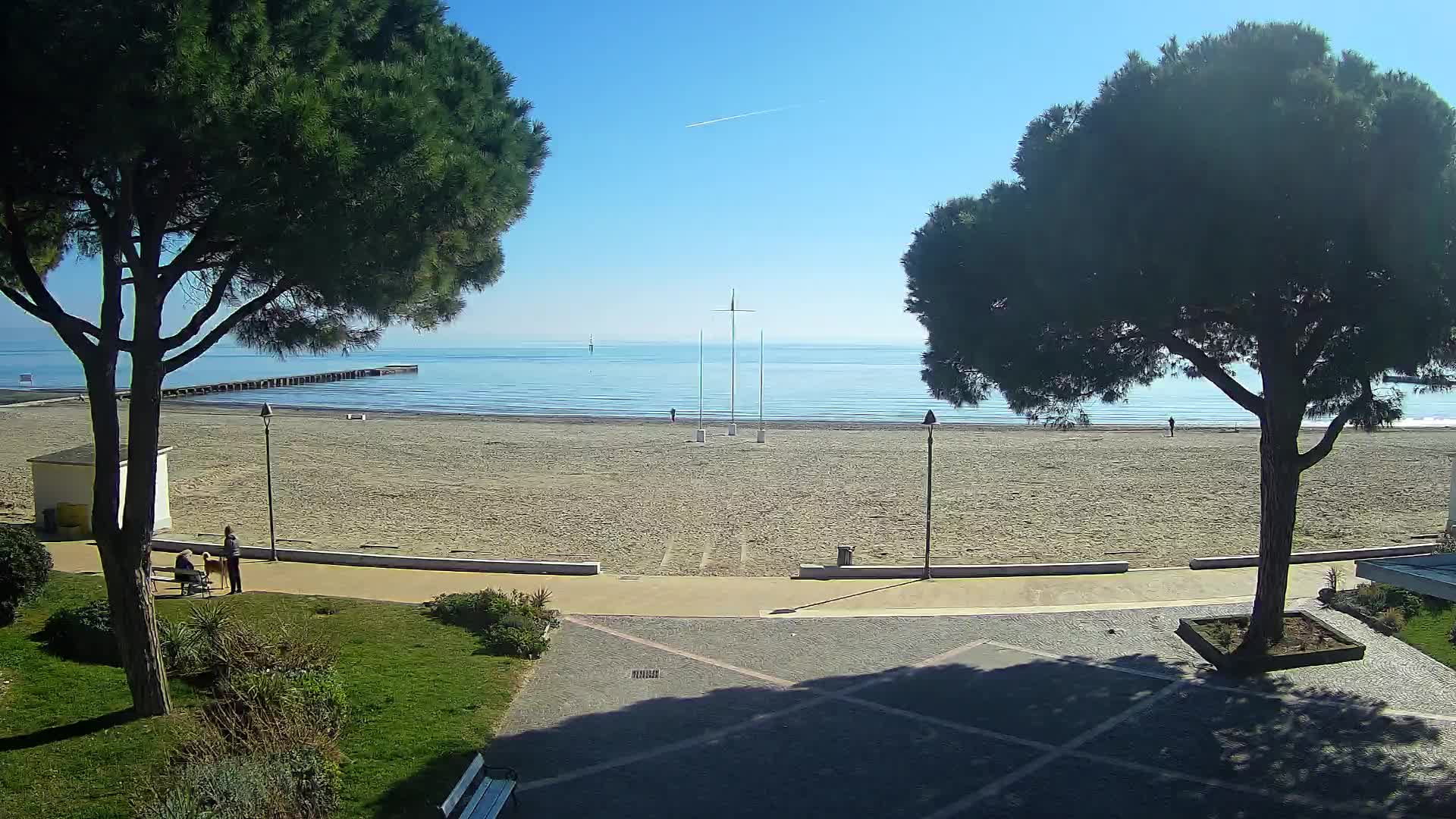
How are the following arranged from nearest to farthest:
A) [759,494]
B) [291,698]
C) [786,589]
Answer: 1. [291,698]
2. [786,589]
3. [759,494]

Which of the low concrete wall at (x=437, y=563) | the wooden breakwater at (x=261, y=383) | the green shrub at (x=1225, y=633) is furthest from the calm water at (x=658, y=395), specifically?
the green shrub at (x=1225, y=633)

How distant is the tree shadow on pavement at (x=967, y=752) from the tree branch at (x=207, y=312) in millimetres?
4090

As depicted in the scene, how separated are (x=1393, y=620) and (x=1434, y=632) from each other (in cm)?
43

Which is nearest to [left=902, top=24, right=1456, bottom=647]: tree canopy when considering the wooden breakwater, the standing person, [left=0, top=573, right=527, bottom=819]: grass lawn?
[left=0, top=573, right=527, bottom=819]: grass lawn

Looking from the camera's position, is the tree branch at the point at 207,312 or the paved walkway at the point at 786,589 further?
the paved walkway at the point at 786,589

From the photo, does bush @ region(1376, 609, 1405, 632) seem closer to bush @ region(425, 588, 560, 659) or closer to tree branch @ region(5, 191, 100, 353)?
bush @ region(425, 588, 560, 659)

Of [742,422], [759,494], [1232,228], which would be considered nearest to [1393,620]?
[1232,228]

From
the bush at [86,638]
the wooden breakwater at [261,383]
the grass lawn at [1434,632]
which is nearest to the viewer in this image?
the bush at [86,638]

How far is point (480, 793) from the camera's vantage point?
6.69 metres

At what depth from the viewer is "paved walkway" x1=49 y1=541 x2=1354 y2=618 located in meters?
13.7

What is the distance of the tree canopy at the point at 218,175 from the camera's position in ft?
20.7

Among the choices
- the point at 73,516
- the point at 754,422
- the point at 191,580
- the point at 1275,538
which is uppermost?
the point at 754,422

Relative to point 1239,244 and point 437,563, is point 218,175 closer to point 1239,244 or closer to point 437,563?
point 1239,244

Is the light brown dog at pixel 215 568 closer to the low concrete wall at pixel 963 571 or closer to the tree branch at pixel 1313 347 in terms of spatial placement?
the low concrete wall at pixel 963 571
